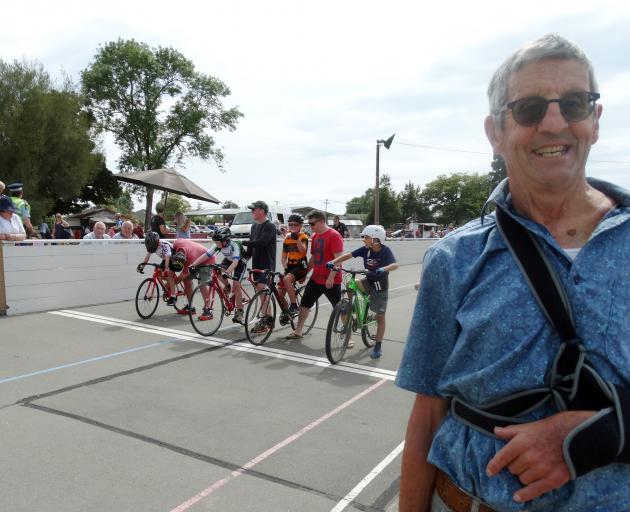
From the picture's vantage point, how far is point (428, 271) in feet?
4.01

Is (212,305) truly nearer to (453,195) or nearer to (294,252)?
(294,252)

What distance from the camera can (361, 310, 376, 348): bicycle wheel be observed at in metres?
7.30

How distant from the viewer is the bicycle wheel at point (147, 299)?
8.88m

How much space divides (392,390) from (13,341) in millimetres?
5132

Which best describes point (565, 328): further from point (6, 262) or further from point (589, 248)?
point (6, 262)

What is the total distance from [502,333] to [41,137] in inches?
1325

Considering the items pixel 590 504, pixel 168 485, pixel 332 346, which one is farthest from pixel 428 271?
pixel 332 346

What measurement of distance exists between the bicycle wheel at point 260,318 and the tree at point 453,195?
8850 centimetres

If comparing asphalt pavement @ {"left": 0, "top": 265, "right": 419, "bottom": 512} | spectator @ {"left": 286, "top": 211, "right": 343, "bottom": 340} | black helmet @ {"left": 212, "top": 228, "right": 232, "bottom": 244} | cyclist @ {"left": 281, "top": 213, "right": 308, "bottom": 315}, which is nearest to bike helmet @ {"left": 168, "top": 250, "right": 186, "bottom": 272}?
black helmet @ {"left": 212, "top": 228, "right": 232, "bottom": 244}

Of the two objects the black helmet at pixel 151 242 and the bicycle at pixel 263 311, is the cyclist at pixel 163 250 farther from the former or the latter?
the bicycle at pixel 263 311

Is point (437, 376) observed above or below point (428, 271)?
below

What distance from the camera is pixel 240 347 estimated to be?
23.6ft

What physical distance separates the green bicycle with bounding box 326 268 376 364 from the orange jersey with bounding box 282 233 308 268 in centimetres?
115

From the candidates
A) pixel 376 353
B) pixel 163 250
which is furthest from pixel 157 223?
pixel 376 353
